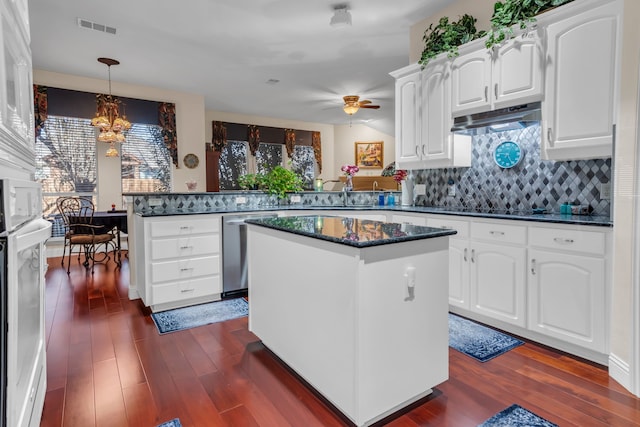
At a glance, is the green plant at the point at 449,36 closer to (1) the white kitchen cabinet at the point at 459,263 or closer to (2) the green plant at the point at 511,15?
(2) the green plant at the point at 511,15

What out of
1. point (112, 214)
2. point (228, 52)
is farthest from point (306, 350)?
point (112, 214)

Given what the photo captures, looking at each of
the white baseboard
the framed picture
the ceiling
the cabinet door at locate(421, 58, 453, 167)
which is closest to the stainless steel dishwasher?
the cabinet door at locate(421, 58, 453, 167)

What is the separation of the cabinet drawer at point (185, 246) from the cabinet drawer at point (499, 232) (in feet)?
7.88

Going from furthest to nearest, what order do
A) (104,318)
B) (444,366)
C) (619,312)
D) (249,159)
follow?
(249,159) → (104,318) → (619,312) → (444,366)

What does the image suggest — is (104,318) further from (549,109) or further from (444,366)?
(549,109)

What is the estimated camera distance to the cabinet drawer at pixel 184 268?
328 centimetres

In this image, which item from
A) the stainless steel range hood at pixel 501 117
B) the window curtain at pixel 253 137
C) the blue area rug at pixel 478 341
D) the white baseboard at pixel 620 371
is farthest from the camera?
the window curtain at pixel 253 137

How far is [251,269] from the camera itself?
2.58 m

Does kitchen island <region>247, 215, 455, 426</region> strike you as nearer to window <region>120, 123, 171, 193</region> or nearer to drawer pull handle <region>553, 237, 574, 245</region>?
drawer pull handle <region>553, 237, 574, 245</region>

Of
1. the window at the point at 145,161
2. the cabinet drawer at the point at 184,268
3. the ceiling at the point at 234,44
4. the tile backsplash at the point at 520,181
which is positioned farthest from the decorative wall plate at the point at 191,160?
the tile backsplash at the point at 520,181

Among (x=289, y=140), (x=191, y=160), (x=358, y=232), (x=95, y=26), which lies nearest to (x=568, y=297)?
(x=358, y=232)

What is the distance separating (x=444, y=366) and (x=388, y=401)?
0.41 meters

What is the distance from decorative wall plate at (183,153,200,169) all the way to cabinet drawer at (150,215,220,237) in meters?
3.31

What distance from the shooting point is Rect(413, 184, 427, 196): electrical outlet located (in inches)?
159
